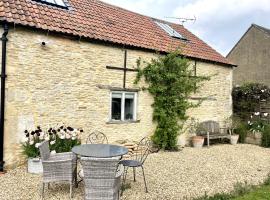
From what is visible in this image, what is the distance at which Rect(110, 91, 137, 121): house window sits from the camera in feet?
33.9

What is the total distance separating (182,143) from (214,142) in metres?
2.51

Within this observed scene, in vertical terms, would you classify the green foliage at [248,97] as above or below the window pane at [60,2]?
below

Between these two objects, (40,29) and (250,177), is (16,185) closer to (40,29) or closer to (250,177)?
(40,29)

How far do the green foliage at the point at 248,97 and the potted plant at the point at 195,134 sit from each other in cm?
389

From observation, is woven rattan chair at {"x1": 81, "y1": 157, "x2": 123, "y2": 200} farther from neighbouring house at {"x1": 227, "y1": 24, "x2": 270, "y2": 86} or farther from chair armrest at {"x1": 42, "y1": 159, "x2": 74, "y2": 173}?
neighbouring house at {"x1": 227, "y1": 24, "x2": 270, "y2": 86}

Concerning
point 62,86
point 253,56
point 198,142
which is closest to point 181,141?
point 198,142

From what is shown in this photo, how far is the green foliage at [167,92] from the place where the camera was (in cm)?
1105

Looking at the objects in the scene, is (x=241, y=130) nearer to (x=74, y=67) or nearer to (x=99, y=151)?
(x=74, y=67)

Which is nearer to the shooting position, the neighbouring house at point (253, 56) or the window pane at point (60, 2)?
the window pane at point (60, 2)

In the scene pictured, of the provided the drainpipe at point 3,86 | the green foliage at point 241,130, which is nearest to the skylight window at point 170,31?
the green foliage at point 241,130

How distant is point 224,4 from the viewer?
15.2 m

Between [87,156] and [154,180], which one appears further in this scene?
[154,180]

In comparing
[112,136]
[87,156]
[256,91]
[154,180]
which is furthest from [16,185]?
[256,91]

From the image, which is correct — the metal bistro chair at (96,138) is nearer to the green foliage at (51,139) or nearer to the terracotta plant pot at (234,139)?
the green foliage at (51,139)
